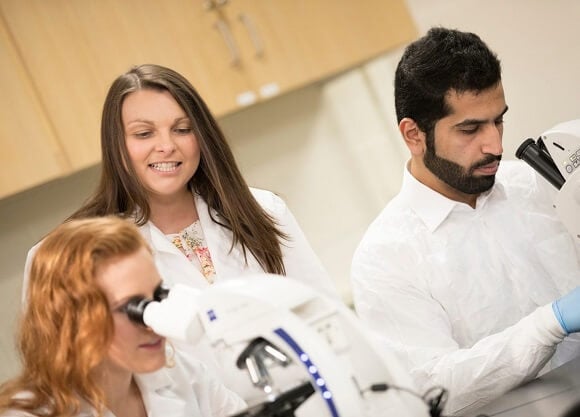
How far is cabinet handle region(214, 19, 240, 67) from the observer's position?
2963mm

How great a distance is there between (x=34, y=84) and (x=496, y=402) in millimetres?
1817

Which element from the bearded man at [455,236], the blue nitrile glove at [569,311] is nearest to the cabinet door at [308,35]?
the bearded man at [455,236]

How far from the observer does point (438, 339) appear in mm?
1795

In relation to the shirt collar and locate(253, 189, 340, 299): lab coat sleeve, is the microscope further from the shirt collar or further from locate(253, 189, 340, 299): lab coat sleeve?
locate(253, 189, 340, 299): lab coat sleeve

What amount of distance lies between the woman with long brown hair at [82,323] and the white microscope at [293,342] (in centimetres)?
17

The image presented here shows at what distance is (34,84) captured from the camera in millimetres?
2646

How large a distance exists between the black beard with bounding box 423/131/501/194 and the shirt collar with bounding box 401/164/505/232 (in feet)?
0.14

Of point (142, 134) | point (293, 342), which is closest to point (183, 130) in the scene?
point (142, 134)

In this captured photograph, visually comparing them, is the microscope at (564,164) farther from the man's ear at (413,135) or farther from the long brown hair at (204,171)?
the long brown hair at (204,171)

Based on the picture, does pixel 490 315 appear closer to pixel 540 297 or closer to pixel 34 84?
pixel 540 297

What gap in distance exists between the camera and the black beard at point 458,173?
1886mm

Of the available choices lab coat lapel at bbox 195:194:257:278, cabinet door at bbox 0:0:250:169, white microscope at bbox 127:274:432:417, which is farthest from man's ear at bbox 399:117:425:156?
cabinet door at bbox 0:0:250:169

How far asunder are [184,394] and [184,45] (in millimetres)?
1633

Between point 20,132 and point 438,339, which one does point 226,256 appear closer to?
point 438,339
